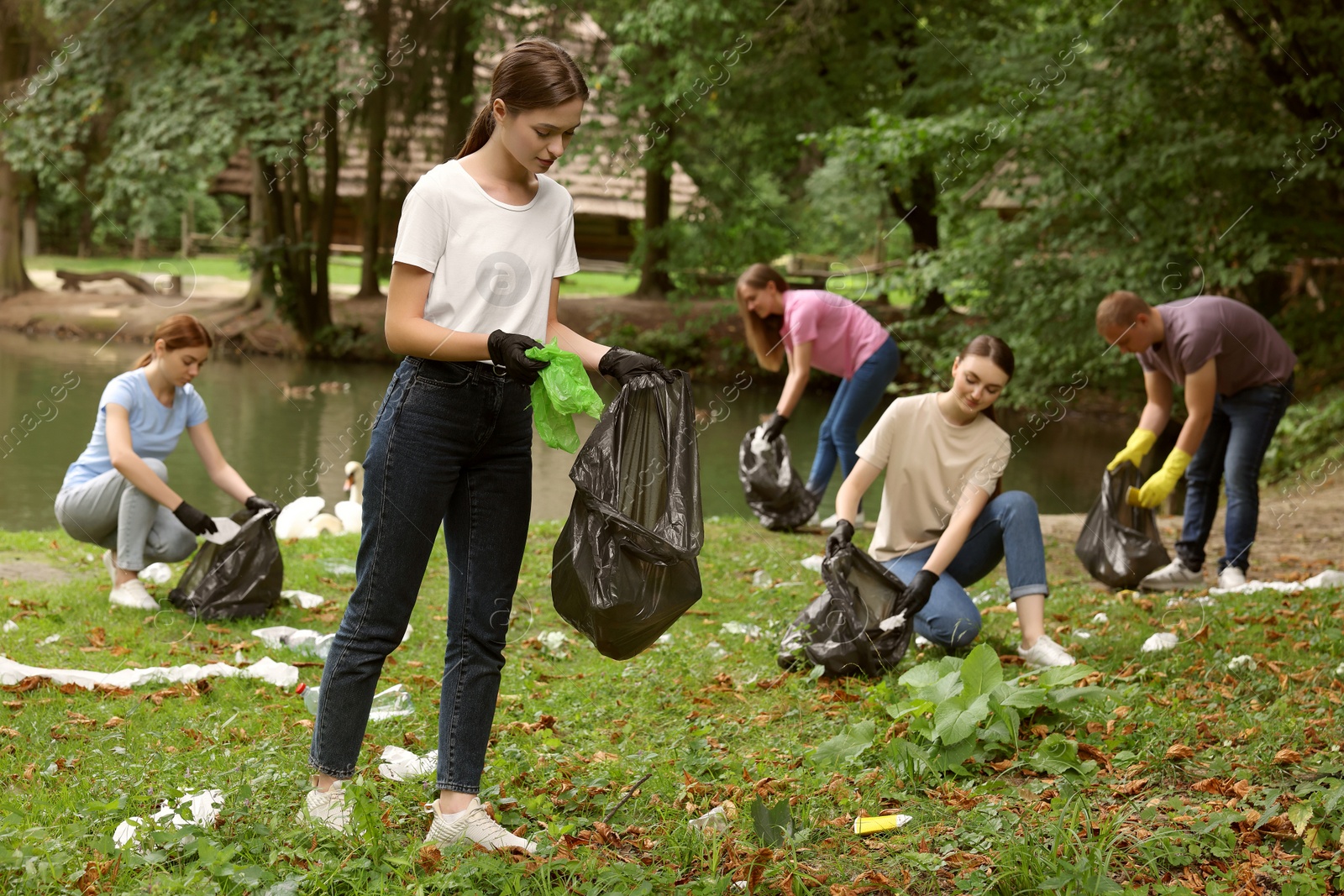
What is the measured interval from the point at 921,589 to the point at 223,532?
266cm

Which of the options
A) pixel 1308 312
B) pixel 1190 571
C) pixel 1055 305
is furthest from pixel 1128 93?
pixel 1190 571

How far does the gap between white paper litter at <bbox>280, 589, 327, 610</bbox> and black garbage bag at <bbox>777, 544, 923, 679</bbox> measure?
6.60 ft

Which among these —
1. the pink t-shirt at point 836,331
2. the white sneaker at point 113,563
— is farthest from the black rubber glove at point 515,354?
the pink t-shirt at point 836,331

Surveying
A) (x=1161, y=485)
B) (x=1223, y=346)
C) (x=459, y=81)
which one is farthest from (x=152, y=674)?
(x=459, y=81)

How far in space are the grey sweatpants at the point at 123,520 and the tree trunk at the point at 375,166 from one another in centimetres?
1313

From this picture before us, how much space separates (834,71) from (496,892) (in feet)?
52.4

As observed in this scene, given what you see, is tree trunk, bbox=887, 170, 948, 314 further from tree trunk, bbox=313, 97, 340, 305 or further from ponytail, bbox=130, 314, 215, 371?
ponytail, bbox=130, 314, 215, 371

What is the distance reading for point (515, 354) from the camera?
2.24 metres

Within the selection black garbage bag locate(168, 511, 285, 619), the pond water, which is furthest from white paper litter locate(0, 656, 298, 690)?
the pond water

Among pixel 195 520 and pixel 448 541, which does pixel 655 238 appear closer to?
pixel 195 520

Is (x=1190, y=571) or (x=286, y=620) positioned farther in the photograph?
(x=1190, y=571)

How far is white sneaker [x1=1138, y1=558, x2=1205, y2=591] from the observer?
544 cm

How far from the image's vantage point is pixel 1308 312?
11.4 metres

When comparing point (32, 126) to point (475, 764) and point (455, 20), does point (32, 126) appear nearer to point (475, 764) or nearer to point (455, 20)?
point (455, 20)
